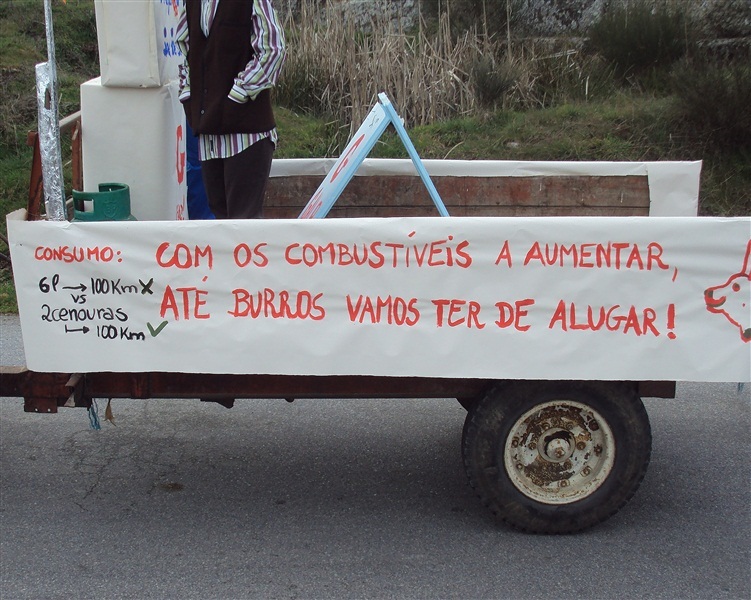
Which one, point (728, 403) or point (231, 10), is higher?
point (231, 10)

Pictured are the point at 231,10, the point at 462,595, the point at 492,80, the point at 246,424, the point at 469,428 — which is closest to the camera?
the point at 462,595

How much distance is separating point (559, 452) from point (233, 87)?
2.02m

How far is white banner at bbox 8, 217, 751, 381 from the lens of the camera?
10.2ft

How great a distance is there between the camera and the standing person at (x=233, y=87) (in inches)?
149


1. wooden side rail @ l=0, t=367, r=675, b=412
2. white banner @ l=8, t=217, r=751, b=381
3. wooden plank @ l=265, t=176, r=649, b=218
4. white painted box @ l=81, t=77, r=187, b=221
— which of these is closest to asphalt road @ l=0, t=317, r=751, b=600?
wooden side rail @ l=0, t=367, r=675, b=412

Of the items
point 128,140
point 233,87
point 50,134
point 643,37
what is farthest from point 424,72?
point 50,134

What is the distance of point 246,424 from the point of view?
4.63 metres

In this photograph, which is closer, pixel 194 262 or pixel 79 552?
pixel 194 262

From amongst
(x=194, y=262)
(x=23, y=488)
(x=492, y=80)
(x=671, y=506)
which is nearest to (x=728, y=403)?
(x=671, y=506)

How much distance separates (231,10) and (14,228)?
1312mm

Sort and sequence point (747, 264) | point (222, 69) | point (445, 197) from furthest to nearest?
1. point (445, 197)
2. point (222, 69)
3. point (747, 264)

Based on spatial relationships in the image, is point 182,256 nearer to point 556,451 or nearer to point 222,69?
point 222,69

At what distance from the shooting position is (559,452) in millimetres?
3424

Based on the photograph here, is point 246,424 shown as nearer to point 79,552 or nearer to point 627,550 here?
point 79,552
